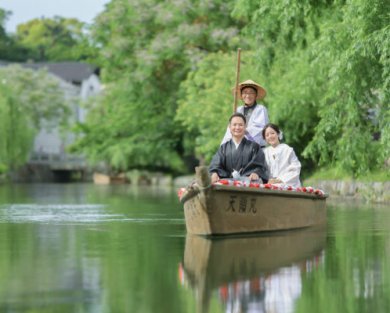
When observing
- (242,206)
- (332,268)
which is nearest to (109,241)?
(242,206)

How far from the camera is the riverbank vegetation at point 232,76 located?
17964 millimetres

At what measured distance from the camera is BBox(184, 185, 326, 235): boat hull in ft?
44.7

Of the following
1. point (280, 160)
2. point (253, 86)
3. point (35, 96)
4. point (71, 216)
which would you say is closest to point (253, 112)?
point (253, 86)

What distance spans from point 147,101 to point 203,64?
13.3 metres

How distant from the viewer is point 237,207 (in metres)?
14.0

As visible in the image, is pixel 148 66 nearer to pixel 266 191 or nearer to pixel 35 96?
pixel 266 191

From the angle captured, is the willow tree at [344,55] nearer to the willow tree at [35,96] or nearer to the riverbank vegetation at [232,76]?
the riverbank vegetation at [232,76]

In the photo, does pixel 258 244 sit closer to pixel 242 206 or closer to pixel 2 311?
pixel 242 206

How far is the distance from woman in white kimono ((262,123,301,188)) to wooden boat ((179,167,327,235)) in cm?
35

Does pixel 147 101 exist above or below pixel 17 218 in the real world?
above

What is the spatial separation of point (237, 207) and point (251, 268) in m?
3.90

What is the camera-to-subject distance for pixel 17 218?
20.0 meters

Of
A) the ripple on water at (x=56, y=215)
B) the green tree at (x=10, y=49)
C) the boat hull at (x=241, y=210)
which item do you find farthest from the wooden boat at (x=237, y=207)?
the green tree at (x=10, y=49)

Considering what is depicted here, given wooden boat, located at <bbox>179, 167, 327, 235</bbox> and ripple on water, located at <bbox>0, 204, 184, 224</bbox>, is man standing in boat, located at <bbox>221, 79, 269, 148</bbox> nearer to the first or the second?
wooden boat, located at <bbox>179, 167, 327, 235</bbox>
